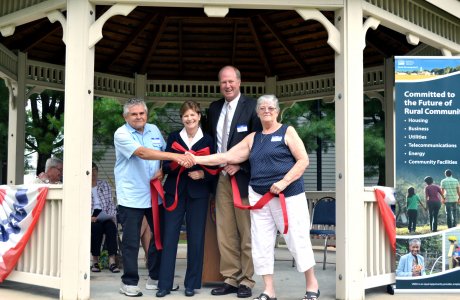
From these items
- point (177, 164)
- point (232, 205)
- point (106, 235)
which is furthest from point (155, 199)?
point (106, 235)

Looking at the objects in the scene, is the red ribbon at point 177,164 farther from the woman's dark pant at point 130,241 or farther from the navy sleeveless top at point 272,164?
the navy sleeveless top at point 272,164

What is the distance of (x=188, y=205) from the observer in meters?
6.09

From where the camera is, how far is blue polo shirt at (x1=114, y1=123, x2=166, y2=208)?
5.93 m

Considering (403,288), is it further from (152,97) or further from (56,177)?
(152,97)

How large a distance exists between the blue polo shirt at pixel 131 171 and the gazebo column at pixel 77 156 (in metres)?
0.32

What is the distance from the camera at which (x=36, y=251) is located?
6266 millimetres

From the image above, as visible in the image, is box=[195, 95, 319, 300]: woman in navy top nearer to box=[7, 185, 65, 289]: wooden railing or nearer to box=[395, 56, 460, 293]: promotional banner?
box=[395, 56, 460, 293]: promotional banner

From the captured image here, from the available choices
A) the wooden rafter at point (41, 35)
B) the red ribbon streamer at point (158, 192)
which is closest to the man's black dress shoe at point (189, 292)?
the red ribbon streamer at point (158, 192)

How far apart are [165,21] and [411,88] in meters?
4.55

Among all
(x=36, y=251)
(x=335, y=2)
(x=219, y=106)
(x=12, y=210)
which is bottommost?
(x=36, y=251)

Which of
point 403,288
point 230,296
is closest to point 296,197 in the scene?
point 230,296

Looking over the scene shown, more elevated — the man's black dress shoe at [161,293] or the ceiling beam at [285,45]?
the ceiling beam at [285,45]

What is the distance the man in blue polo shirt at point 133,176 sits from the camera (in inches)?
232

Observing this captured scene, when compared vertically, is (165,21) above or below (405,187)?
above
